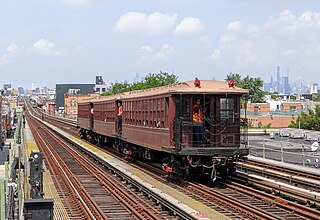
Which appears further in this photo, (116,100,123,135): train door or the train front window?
(116,100,123,135): train door

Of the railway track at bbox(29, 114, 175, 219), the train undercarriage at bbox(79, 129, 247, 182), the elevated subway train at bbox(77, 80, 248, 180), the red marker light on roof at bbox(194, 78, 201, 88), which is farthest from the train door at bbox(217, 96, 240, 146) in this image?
the railway track at bbox(29, 114, 175, 219)

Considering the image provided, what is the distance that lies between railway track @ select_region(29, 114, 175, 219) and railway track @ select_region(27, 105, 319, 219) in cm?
151

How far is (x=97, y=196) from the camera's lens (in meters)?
18.7

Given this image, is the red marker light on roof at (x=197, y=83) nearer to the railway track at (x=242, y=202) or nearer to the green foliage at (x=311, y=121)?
the railway track at (x=242, y=202)

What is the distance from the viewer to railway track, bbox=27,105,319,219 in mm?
14180

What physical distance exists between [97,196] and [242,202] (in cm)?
520

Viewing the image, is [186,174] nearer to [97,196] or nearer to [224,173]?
[224,173]

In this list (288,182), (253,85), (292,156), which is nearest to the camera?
(288,182)

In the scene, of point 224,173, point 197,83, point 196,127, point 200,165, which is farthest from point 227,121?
point 224,173

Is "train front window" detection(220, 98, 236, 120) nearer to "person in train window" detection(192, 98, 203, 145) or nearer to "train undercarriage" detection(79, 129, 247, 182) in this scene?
"person in train window" detection(192, 98, 203, 145)

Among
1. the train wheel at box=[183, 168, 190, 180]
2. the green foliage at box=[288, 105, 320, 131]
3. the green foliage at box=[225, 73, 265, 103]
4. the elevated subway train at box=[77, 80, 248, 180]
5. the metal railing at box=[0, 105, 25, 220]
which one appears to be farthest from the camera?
the green foliage at box=[225, 73, 265, 103]

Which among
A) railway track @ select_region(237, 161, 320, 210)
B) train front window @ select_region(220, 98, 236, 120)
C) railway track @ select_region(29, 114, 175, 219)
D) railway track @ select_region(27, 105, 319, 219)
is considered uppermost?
train front window @ select_region(220, 98, 236, 120)

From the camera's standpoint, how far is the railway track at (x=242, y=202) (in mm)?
14180

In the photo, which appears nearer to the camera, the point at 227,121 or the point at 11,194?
the point at 11,194
